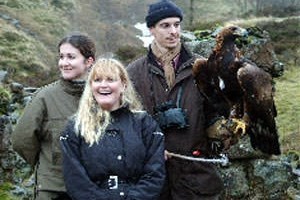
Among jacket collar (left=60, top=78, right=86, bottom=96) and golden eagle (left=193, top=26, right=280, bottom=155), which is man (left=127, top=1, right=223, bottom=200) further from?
jacket collar (left=60, top=78, right=86, bottom=96)

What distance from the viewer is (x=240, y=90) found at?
430cm

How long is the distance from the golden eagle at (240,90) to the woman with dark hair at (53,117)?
89 cm

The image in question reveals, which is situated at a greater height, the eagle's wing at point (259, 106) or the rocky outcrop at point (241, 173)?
the eagle's wing at point (259, 106)

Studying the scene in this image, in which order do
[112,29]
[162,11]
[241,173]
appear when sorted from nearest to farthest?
[162,11] < [241,173] < [112,29]

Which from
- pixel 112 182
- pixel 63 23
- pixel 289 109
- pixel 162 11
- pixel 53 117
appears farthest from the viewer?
pixel 63 23

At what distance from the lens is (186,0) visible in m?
60.6

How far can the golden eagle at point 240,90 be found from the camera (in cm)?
410

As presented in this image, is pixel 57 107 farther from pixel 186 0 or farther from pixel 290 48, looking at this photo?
pixel 186 0

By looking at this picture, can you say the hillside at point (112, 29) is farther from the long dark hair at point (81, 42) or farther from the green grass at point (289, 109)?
the long dark hair at point (81, 42)

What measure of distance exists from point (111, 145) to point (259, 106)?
4.33 ft

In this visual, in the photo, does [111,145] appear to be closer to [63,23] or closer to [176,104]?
[176,104]

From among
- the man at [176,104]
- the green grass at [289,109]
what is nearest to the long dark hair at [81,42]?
the man at [176,104]

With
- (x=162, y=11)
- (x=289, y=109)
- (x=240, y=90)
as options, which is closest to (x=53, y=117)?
(x=162, y=11)

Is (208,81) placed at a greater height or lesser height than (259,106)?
greater
